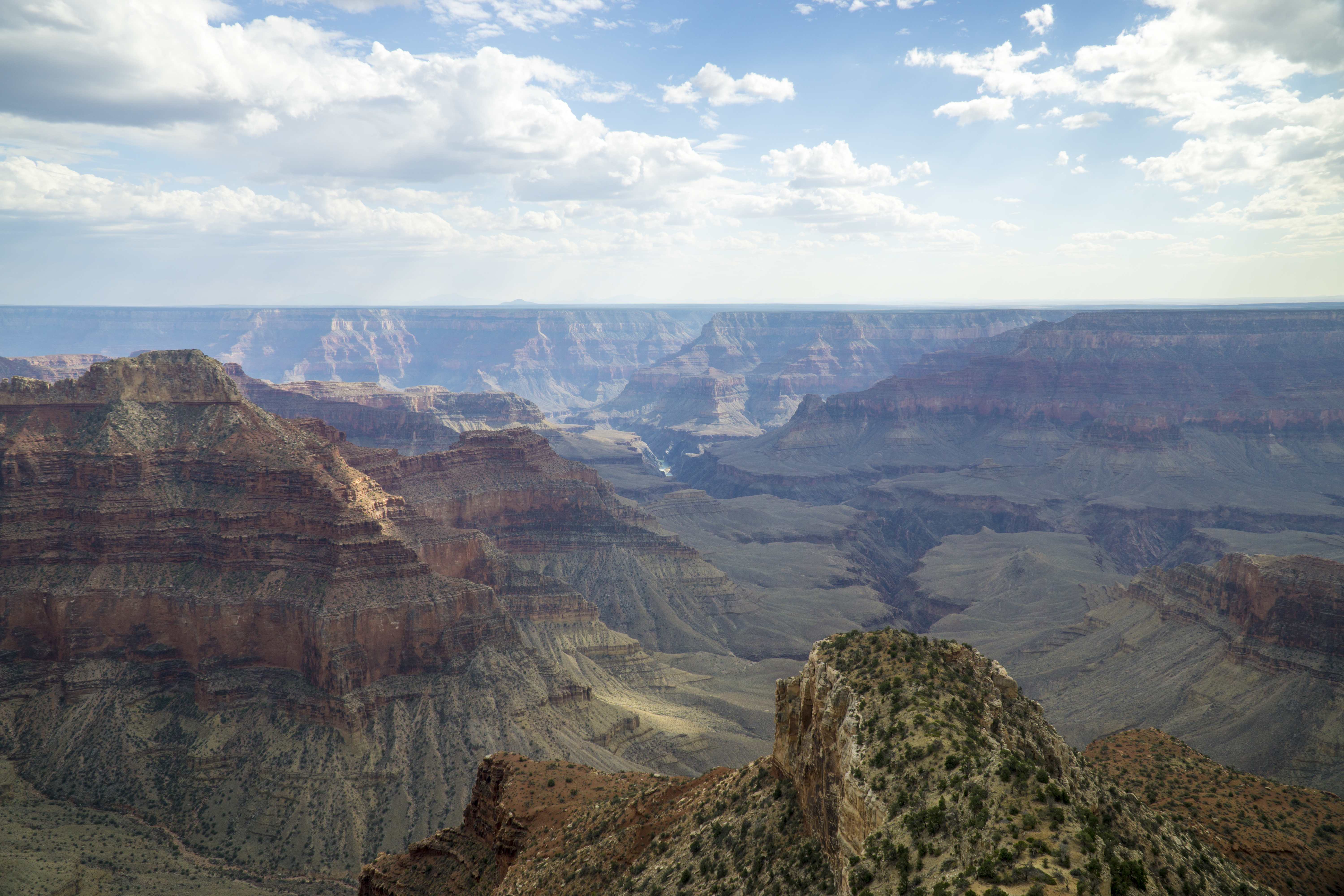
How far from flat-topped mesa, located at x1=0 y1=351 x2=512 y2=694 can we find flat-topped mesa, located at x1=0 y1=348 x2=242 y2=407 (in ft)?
0.60

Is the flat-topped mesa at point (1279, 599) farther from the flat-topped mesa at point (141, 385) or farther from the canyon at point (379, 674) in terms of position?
the flat-topped mesa at point (141, 385)

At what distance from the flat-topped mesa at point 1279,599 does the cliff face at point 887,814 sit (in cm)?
7457

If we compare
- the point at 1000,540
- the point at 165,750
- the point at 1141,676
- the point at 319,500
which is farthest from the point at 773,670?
the point at 1000,540

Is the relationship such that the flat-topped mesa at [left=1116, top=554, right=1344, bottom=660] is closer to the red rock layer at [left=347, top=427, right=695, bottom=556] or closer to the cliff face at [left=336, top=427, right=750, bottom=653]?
the cliff face at [left=336, top=427, right=750, bottom=653]

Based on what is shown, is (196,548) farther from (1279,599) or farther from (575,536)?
(1279,599)

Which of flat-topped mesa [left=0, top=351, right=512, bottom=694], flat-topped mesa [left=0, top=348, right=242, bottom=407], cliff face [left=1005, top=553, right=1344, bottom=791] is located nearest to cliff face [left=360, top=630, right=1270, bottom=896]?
flat-topped mesa [left=0, top=351, right=512, bottom=694]

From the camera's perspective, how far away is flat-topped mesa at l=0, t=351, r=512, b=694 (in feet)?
260

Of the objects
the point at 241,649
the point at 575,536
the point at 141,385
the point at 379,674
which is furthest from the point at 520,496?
the point at 241,649

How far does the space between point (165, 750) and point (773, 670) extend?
71.6 metres

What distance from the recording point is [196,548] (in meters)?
83.6

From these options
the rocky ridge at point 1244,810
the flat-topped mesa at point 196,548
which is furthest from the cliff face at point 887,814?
the flat-topped mesa at point 196,548

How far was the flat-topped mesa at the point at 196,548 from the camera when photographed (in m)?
79.1

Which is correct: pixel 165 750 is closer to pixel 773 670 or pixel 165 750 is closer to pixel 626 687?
pixel 626 687

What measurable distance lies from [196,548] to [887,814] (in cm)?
8037
